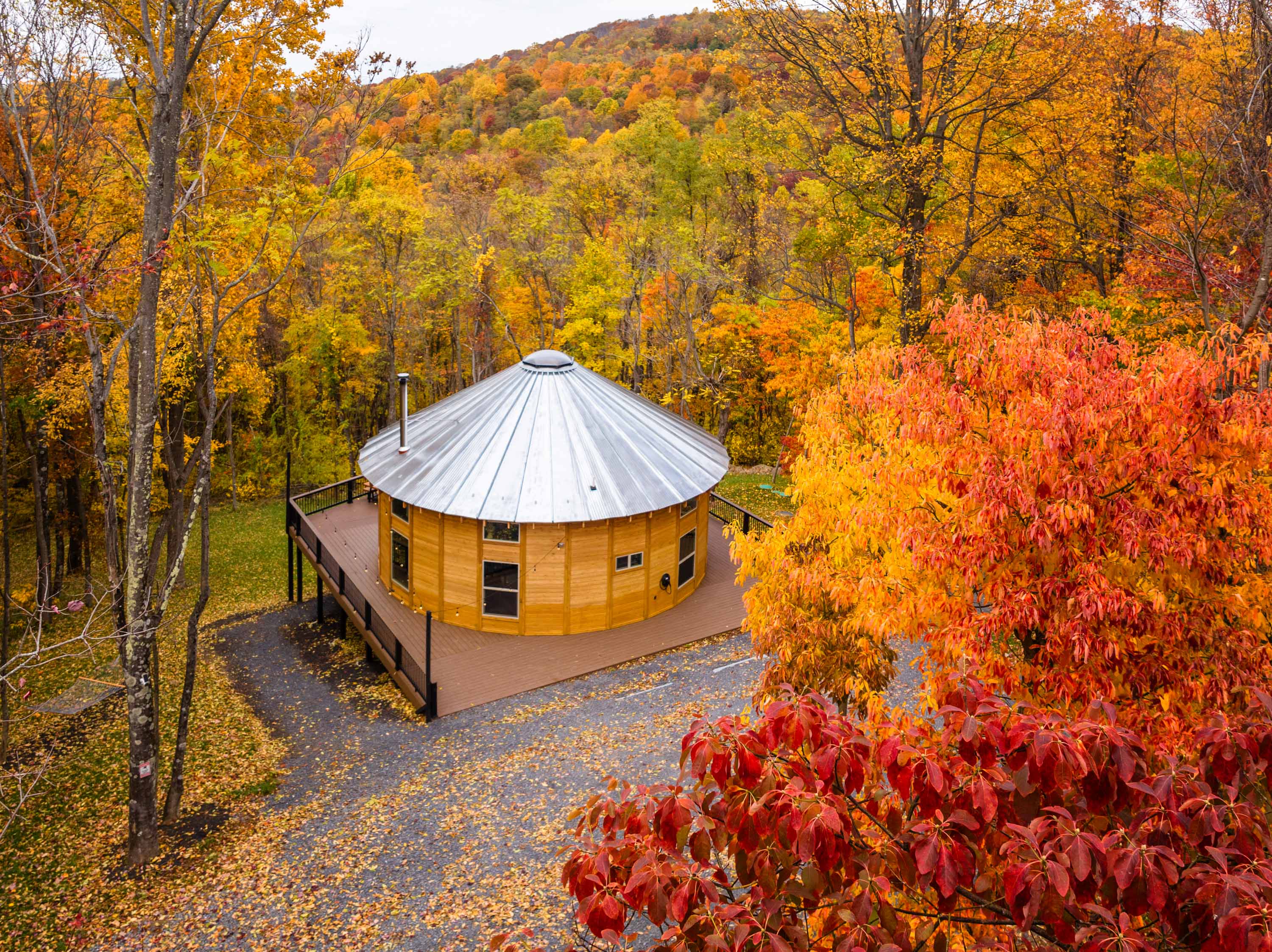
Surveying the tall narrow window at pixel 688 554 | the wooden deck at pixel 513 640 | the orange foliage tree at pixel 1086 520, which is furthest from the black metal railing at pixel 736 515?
the orange foliage tree at pixel 1086 520

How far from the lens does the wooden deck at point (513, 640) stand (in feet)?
47.2

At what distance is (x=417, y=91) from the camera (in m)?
62.8

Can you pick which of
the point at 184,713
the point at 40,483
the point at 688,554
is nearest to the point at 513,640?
the point at 688,554

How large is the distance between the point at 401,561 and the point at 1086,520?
14.0 metres

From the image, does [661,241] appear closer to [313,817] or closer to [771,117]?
[771,117]

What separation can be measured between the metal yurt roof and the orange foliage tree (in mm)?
8854

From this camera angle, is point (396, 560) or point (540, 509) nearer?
point (540, 509)

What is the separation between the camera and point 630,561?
1631cm

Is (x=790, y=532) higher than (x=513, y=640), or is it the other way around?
(x=790, y=532)

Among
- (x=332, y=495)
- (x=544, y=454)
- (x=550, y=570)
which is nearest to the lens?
(x=550, y=570)

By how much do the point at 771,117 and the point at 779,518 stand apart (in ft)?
50.1

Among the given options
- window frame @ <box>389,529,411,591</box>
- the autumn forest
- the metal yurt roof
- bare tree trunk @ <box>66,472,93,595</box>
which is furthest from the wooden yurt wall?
bare tree trunk @ <box>66,472,93,595</box>

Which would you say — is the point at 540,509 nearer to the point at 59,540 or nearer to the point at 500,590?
the point at 500,590

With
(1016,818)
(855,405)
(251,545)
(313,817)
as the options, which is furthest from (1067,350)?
(251,545)
